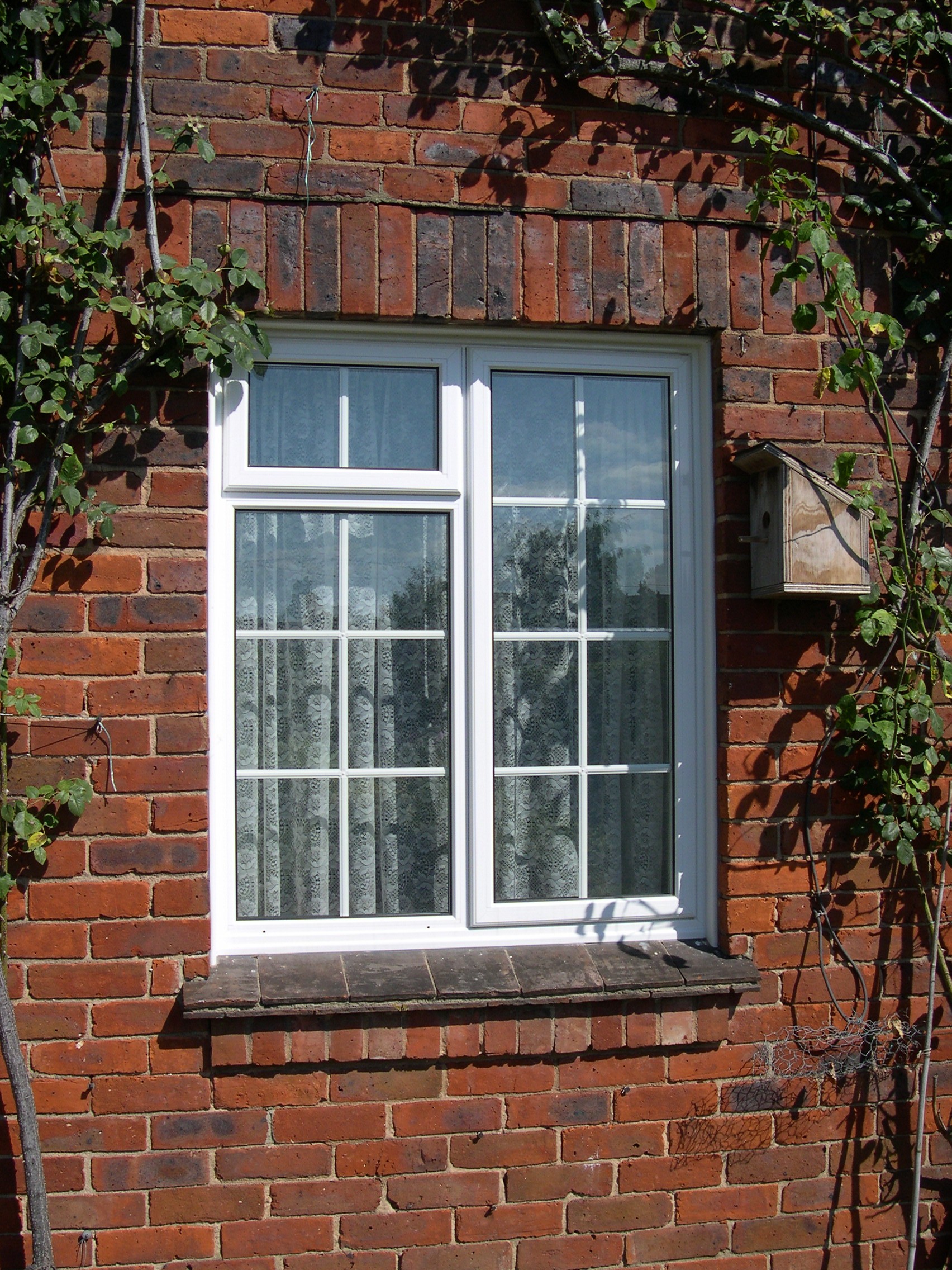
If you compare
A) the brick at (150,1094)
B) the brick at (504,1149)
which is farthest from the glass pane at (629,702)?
the brick at (150,1094)

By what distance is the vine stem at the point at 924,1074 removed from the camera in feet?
9.02

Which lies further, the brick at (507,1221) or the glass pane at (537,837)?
the glass pane at (537,837)

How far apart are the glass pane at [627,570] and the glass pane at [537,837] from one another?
476mm

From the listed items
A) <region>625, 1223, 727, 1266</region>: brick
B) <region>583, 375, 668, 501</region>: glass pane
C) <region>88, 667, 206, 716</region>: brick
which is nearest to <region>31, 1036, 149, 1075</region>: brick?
<region>88, 667, 206, 716</region>: brick

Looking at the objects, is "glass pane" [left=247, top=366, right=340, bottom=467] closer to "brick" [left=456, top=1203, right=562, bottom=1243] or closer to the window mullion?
the window mullion

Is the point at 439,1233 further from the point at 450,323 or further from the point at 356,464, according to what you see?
the point at 450,323

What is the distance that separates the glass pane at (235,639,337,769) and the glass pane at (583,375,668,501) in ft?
2.94

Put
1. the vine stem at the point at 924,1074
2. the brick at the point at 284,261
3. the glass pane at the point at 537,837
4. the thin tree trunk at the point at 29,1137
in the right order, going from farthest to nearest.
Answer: the glass pane at the point at 537,837 < the vine stem at the point at 924,1074 < the brick at the point at 284,261 < the thin tree trunk at the point at 29,1137

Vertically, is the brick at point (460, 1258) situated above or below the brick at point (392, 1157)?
below

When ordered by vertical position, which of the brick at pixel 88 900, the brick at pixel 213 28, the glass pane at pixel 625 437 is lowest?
the brick at pixel 88 900

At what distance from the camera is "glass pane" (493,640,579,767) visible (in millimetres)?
2871

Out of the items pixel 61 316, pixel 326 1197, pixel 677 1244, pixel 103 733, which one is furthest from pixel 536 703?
pixel 61 316

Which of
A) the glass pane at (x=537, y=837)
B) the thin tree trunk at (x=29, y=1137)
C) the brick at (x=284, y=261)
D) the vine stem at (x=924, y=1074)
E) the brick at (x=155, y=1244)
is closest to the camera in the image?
the thin tree trunk at (x=29, y=1137)

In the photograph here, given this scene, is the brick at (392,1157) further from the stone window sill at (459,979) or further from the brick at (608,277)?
the brick at (608,277)
